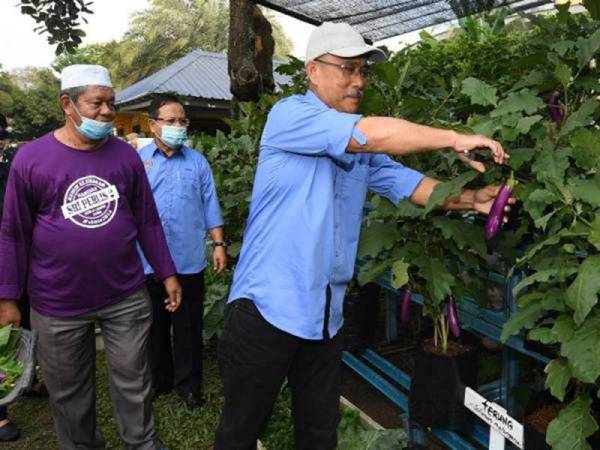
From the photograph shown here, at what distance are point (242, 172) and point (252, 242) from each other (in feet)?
7.59

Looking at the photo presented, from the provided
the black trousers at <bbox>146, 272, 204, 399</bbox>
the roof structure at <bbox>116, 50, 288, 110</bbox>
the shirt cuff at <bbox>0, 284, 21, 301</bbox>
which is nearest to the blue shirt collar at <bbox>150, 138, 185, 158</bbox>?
the black trousers at <bbox>146, 272, 204, 399</bbox>

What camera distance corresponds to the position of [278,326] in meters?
2.06

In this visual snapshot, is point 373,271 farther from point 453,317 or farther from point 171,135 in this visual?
point 171,135

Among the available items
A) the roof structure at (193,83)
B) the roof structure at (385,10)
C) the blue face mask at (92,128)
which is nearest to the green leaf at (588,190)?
the blue face mask at (92,128)

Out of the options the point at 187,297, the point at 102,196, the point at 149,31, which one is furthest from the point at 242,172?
the point at 149,31

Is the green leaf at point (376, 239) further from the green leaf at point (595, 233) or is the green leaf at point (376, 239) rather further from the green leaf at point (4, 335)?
the green leaf at point (4, 335)

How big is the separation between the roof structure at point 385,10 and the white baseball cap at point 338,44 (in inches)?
177

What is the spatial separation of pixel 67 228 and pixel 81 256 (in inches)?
5.8

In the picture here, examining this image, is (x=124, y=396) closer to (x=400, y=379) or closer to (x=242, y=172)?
(x=400, y=379)

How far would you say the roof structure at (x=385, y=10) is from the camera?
7020mm

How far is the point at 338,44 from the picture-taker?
77.0 inches

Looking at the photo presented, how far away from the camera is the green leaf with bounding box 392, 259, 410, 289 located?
2.38 m

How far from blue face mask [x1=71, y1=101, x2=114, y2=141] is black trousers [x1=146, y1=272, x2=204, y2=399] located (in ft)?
4.05

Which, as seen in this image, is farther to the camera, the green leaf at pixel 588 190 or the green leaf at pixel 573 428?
the green leaf at pixel 573 428
